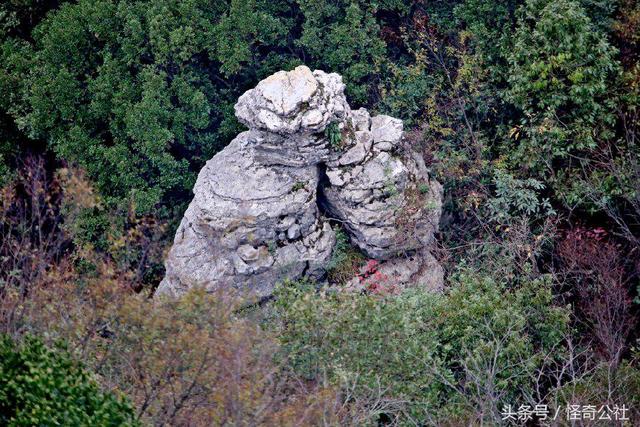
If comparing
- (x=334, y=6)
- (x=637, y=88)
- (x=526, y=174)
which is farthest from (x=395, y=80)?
(x=637, y=88)

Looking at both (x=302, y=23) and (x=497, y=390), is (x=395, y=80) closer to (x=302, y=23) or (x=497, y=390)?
(x=302, y=23)

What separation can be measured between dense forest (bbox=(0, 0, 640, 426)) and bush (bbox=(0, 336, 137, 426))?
3cm

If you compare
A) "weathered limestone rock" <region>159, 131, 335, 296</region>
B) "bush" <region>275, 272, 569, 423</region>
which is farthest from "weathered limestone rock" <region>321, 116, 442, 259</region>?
"bush" <region>275, 272, 569, 423</region>

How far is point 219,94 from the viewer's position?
2084 cm

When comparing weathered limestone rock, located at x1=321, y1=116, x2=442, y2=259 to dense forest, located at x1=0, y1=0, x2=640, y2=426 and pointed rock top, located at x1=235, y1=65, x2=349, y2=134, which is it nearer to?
dense forest, located at x1=0, y1=0, x2=640, y2=426

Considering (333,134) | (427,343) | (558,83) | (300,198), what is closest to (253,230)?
(300,198)

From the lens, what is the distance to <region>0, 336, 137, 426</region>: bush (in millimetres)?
9875

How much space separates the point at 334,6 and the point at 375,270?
260 inches

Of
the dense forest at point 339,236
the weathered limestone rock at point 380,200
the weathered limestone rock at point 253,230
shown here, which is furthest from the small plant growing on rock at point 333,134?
the dense forest at point 339,236

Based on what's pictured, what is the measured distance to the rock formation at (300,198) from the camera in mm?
16688

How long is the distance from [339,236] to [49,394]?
343 inches

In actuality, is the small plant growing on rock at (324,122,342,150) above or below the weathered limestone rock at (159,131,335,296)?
above

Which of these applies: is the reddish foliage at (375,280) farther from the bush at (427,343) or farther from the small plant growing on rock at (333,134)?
the small plant growing on rock at (333,134)

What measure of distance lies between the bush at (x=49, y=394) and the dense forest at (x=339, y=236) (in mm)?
27
